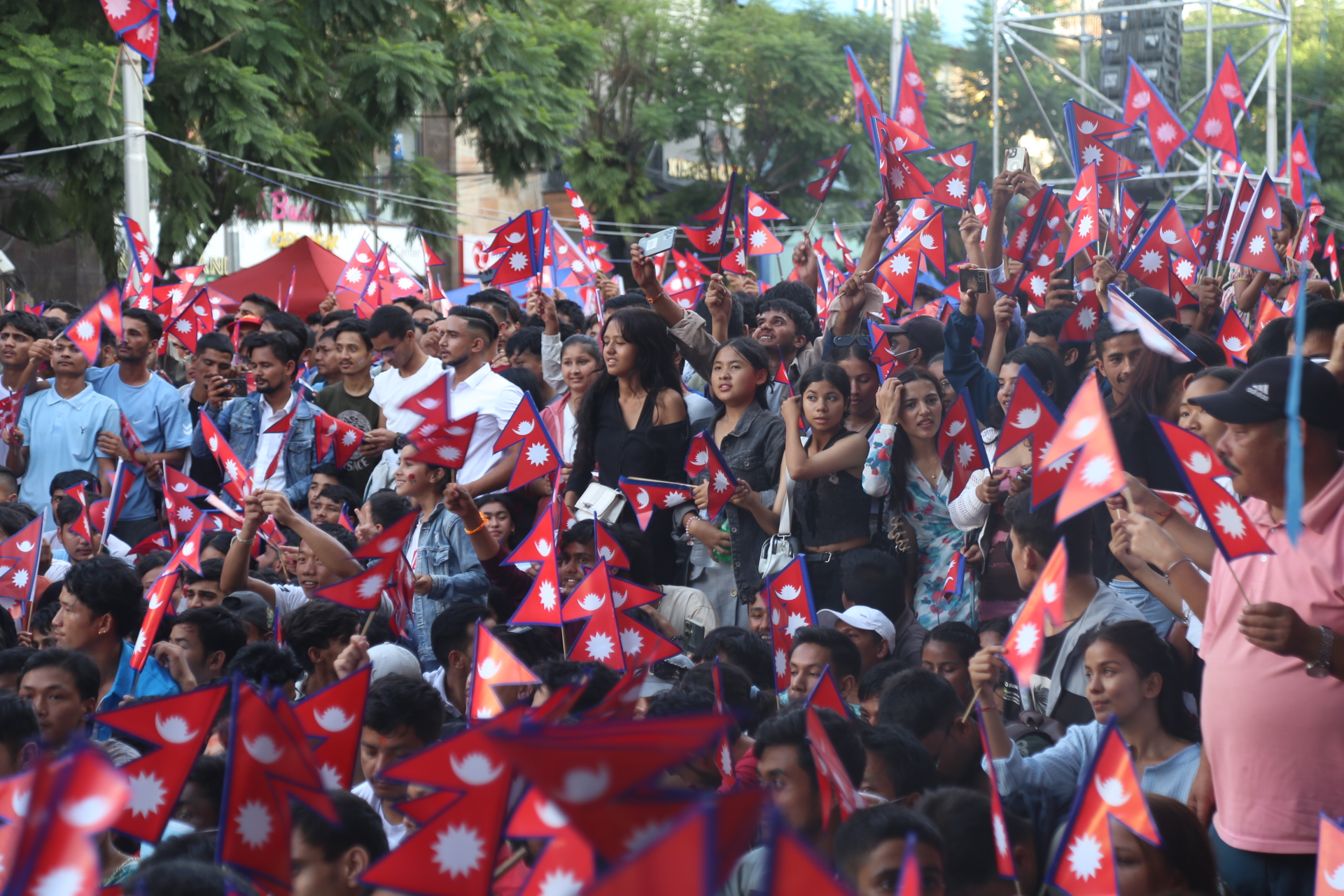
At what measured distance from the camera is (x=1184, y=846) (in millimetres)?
2887

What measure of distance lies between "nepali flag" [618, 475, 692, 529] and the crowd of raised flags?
0.04ft

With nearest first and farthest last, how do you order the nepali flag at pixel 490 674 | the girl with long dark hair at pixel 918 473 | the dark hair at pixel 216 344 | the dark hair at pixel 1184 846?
the dark hair at pixel 1184 846 < the nepali flag at pixel 490 674 < the girl with long dark hair at pixel 918 473 < the dark hair at pixel 216 344

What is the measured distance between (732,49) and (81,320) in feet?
67.0

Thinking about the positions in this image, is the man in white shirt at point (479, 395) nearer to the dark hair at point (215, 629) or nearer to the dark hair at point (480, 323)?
the dark hair at point (480, 323)

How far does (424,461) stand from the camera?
5.40 m

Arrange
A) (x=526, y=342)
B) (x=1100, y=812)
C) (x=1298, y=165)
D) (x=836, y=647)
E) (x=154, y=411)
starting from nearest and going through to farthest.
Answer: (x=1100, y=812)
(x=836, y=647)
(x=526, y=342)
(x=154, y=411)
(x=1298, y=165)

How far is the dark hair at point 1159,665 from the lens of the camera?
3555mm

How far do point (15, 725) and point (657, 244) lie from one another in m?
3.39

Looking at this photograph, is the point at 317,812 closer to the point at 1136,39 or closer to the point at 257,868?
the point at 257,868

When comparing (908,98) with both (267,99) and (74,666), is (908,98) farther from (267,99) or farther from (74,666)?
(267,99)

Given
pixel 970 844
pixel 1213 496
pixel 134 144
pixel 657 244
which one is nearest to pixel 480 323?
pixel 657 244

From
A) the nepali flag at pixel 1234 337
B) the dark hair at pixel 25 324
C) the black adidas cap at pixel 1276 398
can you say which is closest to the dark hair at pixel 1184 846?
the black adidas cap at pixel 1276 398

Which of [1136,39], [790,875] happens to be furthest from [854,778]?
[1136,39]

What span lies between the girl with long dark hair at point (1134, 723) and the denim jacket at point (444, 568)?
2423mm
